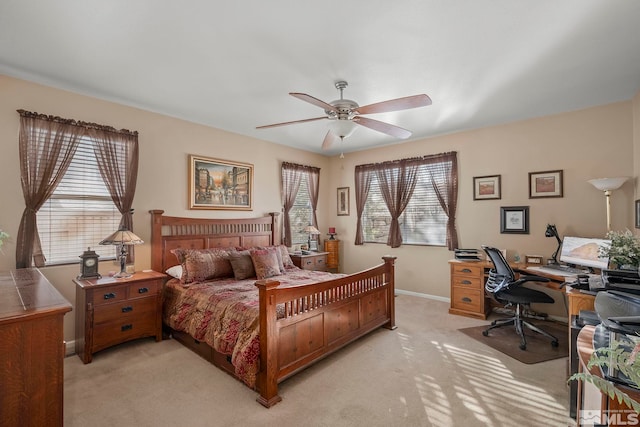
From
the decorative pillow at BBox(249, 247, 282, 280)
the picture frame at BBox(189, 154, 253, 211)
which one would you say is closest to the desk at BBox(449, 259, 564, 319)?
the decorative pillow at BBox(249, 247, 282, 280)

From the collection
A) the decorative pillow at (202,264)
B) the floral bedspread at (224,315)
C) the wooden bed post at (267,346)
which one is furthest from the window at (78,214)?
the wooden bed post at (267,346)

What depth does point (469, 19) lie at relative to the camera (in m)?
2.06

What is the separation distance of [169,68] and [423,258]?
14.8 ft

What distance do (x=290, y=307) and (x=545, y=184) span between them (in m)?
3.82

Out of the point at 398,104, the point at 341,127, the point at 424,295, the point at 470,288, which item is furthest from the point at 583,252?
the point at 341,127

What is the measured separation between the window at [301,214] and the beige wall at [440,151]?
0.48 m

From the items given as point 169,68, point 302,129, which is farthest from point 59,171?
point 302,129

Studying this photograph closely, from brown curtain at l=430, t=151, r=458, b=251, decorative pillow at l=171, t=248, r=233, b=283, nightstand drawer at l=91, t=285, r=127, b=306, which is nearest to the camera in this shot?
nightstand drawer at l=91, t=285, r=127, b=306

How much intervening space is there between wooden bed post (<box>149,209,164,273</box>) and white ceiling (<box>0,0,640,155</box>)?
1.35m

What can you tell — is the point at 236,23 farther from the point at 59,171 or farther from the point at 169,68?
the point at 59,171

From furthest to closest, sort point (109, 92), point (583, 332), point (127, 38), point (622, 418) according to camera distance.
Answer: point (109, 92), point (127, 38), point (583, 332), point (622, 418)

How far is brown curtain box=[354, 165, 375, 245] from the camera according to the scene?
5.82 metres

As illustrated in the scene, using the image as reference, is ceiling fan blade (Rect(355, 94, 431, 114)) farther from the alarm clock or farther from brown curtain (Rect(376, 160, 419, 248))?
the alarm clock

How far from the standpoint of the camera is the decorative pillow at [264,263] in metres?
3.76
